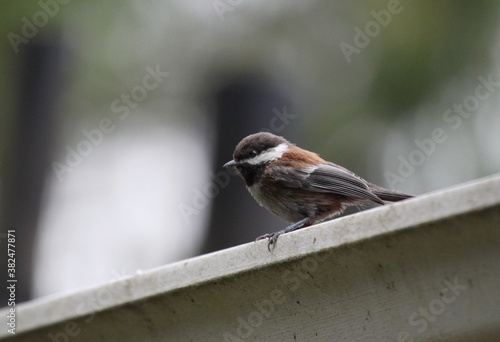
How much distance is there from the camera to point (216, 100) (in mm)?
7090

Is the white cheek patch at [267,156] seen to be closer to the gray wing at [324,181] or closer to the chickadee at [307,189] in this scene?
the chickadee at [307,189]

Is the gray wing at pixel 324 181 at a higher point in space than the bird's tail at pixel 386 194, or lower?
higher

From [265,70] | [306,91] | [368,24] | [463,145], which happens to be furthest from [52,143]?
[463,145]

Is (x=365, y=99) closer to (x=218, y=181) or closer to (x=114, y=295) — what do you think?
(x=218, y=181)

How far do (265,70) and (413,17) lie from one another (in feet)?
6.45

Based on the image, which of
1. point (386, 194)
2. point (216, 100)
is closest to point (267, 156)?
point (386, 194)

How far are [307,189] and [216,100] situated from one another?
323 cm

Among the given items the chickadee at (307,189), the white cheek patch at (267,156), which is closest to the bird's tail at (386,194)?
the chickadee at (307,189)

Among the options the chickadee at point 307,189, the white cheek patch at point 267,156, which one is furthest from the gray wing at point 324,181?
the white cheek patch at point 267,156

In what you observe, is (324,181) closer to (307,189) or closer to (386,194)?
(307,189)

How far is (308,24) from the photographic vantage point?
8.17 meters

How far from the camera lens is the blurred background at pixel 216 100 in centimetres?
621

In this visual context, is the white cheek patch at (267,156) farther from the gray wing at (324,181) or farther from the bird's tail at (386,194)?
the bird's tail at (386,194)

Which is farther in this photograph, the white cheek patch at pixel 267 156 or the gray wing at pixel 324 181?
the white cheek patch at pixel 267 156
